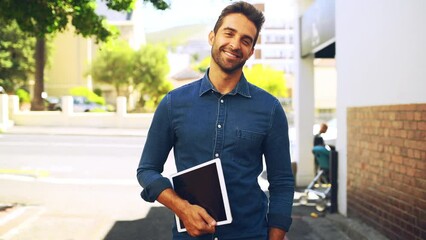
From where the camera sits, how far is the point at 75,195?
10.7 meters

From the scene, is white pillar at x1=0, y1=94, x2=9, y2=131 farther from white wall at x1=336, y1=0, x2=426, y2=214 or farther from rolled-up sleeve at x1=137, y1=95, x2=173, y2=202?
rolled-up sleeve at x1=137, y1=95, x2=173, y2=202

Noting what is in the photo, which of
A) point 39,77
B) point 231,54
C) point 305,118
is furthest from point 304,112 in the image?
point 39,77

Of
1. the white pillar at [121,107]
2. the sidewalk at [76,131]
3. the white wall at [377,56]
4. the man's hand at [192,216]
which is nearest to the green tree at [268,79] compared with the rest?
the white pillar at [121,107]

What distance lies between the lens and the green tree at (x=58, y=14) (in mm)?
8477

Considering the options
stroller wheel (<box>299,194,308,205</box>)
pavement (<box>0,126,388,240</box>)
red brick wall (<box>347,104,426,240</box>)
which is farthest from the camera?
stroller wheel (<box>299,194,308,205</box>)

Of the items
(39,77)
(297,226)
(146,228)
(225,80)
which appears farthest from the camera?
(39,77)

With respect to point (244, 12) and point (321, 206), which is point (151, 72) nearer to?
point (321, 206)

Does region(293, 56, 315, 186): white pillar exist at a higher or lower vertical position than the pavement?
higher

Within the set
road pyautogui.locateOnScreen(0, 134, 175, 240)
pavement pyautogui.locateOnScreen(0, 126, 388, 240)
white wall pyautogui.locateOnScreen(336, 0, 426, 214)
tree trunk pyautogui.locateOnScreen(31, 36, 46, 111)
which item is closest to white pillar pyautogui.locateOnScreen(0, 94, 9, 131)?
tree trunk pyautogui.locateOnScreen(31, 36, 46, 111)

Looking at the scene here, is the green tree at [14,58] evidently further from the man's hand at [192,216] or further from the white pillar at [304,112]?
the man's hand at [192,216]

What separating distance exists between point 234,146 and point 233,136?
4 centimetres

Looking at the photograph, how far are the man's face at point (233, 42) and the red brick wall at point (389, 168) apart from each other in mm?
3431

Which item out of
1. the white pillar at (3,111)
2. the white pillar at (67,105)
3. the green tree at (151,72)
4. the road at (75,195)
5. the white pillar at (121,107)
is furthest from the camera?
the green tree at (151,72)

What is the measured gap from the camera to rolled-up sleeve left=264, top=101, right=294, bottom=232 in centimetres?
222
